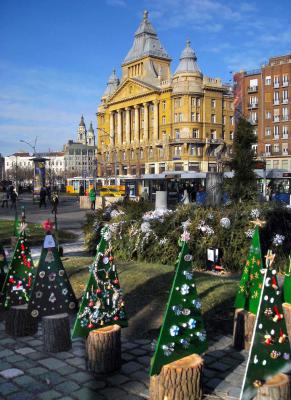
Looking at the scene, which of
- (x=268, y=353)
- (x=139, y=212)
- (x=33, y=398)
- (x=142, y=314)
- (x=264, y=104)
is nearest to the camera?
(x=268, y=353)

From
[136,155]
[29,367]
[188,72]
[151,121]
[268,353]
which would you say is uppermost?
[188,72]

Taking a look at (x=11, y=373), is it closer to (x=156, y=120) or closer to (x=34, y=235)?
(x=34, y=235)

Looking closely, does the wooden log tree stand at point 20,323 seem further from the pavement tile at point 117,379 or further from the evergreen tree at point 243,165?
the evergreen tree at point 243,165

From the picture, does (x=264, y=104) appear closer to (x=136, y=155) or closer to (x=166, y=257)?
(x=136, y=155)

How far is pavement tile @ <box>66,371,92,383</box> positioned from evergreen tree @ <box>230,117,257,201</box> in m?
8.65

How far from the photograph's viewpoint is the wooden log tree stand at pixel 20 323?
6.21 m

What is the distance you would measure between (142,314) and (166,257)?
12.4ft

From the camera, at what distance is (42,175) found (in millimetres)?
43000

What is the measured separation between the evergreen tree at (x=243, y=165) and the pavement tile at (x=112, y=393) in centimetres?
887

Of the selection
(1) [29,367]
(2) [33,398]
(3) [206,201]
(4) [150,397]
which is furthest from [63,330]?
(3) [206,201]

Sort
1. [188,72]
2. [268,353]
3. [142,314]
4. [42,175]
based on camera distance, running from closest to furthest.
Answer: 1. [268,353]
2. [142,314]
3. [42,175]
4. [188,72]

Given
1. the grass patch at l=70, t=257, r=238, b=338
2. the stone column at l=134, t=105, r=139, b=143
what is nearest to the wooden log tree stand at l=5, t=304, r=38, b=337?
the grass patch at l=70, t=257, r=238, b=338

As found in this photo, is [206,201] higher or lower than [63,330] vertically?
higher

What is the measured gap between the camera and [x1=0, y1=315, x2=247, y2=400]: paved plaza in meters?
4.44
